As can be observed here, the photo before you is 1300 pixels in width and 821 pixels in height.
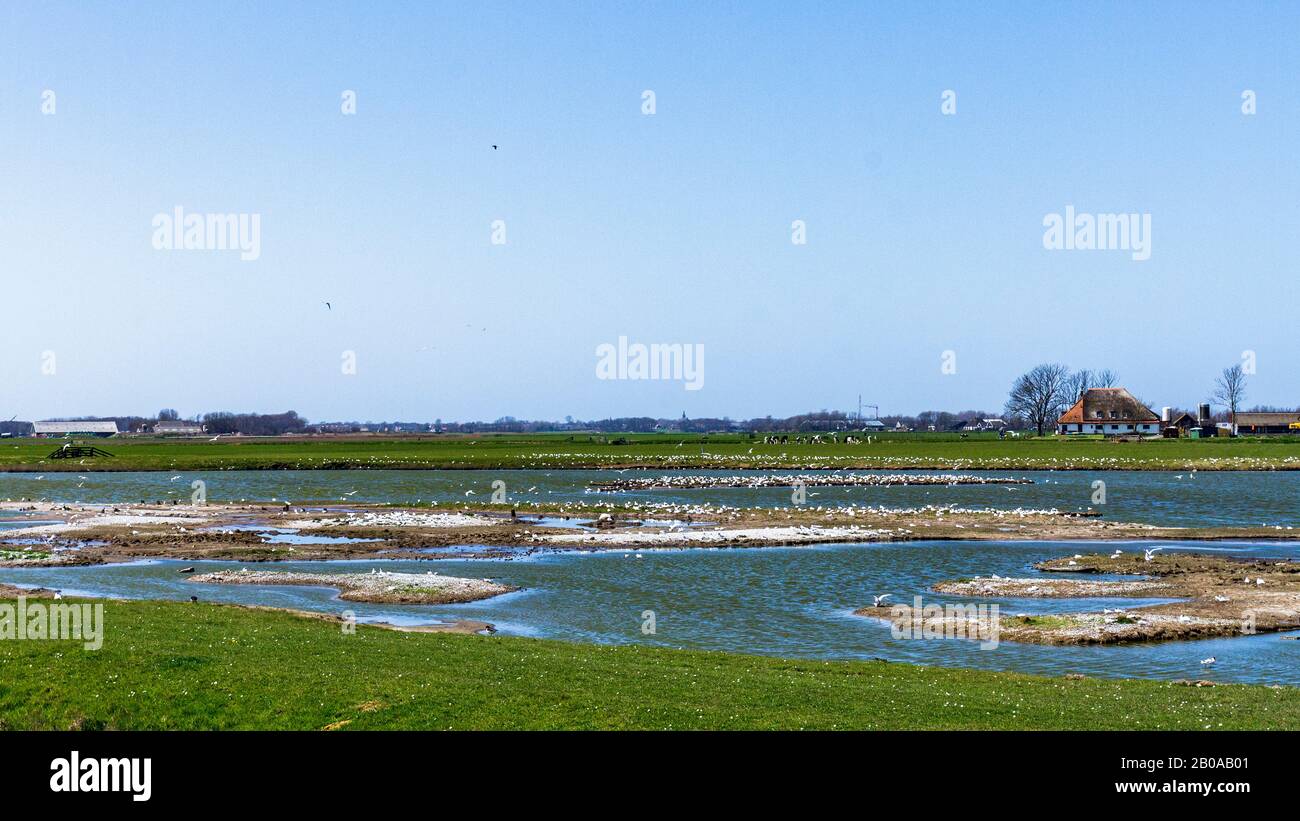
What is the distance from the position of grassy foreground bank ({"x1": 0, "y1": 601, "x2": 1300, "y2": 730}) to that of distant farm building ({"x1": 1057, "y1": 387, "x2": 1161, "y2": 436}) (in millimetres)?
183066

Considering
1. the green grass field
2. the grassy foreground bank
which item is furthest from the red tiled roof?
the grassy foreground bank

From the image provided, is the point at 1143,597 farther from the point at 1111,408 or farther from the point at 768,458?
the point at 1111,408

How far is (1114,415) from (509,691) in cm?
19282

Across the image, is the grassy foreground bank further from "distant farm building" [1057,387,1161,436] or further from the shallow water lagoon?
"distant farm building" [1057,387,1161,436]

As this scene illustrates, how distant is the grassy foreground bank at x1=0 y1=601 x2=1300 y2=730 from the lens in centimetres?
1719

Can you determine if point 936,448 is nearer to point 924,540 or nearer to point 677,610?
point 924,540

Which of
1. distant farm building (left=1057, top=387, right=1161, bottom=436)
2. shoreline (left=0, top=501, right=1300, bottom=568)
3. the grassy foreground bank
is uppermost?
distant farm building (left=1057, top=387, right=1161, bottom=436)

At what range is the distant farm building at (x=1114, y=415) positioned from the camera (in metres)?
194

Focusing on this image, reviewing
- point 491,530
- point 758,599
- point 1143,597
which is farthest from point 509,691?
point 491,530

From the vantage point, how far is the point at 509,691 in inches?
768

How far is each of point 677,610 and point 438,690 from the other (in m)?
18.5

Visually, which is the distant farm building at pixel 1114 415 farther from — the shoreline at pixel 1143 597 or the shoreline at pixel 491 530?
the shoreline at pixel 1143 597

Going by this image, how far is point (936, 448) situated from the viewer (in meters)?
169
